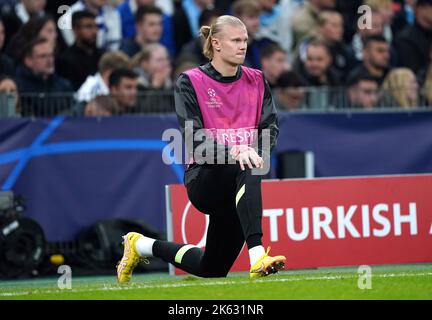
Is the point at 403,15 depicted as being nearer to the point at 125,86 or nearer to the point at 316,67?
the point at 316,67

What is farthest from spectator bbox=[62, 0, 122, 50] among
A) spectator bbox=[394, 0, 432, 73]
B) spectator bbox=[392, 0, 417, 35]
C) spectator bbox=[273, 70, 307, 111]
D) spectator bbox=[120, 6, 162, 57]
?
spectator bbox=[392, 0, 417, 35]

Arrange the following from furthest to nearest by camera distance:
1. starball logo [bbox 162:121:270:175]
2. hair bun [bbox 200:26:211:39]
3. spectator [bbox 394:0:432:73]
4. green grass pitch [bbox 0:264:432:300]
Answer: spectator [bbox 394:0:432:73] → hair bun [bbox 200:26:211:39] → starball logo [bbox 162:121:270:175] → green grass pitch [bbox 0:264:432:300]

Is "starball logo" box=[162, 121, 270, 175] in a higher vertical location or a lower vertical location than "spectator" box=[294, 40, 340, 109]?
lower

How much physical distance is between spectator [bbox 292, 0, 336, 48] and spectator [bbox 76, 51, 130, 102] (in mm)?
3464

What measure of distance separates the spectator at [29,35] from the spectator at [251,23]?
10.1 ft

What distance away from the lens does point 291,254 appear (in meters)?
11.6

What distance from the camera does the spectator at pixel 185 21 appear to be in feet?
51.9

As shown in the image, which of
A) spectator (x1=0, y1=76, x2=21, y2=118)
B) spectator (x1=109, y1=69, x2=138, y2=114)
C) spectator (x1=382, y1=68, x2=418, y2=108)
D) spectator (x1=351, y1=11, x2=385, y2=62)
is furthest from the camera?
spectator (x1=351, y1=11, x2=385, y2=62)

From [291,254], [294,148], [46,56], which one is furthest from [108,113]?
[291,254]

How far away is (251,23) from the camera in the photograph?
1584 centimetres

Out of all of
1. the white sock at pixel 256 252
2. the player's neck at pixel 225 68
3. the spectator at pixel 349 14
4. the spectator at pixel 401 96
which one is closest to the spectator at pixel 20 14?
the spectator at pixel 401 96

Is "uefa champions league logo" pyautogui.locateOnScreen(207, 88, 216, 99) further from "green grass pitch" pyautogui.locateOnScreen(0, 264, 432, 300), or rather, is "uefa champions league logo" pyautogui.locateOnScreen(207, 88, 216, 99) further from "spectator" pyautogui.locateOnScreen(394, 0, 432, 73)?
"spectator" pyautogui.locateOnScreen(394, 0, 432, 73)

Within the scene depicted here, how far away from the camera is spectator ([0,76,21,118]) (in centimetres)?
1295

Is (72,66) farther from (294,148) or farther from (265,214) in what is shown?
(265,214)
